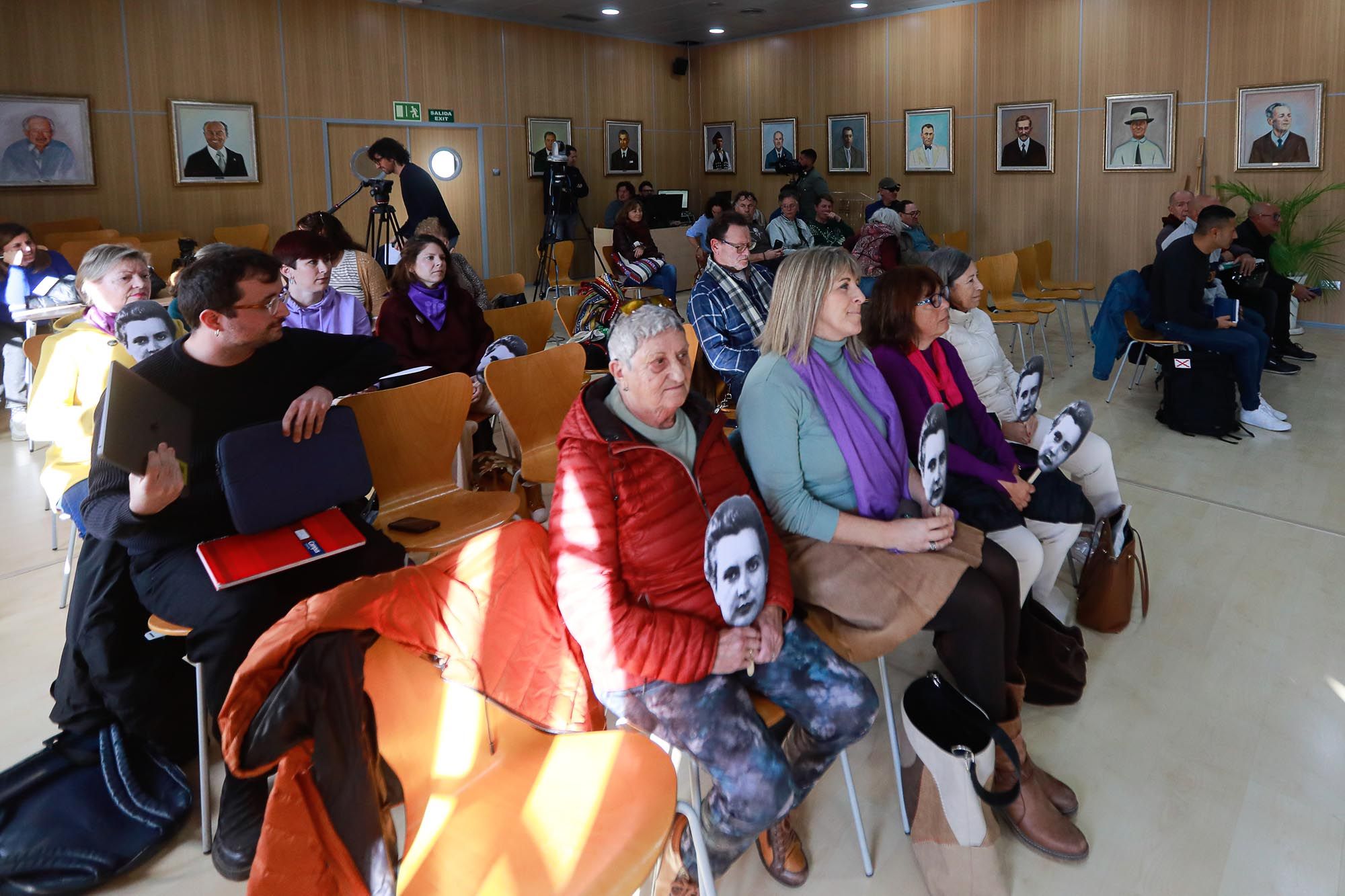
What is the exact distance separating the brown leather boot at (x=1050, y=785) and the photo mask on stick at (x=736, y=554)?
1026 mm

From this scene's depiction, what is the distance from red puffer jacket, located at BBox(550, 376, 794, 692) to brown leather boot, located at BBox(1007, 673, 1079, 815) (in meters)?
0.72

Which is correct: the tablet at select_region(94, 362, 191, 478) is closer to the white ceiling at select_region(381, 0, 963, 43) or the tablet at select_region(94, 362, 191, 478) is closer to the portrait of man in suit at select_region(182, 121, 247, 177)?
the portrait of man in suit at select_region(182, 121, 247, 177)

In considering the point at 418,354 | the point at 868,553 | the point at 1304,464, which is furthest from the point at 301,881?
the point at 1304,464

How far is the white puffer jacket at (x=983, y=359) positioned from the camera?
3781 millimetres

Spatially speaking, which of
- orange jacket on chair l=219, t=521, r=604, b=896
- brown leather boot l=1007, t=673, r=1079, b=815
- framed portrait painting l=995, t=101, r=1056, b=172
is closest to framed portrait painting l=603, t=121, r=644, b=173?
framed portrait painting l=995, t=101, r=1056, b=172

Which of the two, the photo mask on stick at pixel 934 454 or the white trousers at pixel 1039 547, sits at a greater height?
the photo mask on stick at pixel 934 454

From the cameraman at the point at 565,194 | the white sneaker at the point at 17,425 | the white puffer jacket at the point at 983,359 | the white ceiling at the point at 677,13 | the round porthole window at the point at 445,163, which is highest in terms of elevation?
the white ceiling at the point at 677,13

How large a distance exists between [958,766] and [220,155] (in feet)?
33.5

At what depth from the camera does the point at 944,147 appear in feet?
38.6

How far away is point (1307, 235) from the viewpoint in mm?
9102

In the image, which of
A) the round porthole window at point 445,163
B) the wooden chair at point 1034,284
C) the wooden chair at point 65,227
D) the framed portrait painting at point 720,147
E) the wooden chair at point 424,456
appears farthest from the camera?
the framed portrait painting at point 720,147

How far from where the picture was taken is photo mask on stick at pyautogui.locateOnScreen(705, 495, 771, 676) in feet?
5.57

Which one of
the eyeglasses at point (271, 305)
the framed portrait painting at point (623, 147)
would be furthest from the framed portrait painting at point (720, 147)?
the eyeglasses at point (271, 305)

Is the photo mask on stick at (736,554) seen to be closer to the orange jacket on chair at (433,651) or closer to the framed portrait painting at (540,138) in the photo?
the orange jacket on chair at (433,651)
